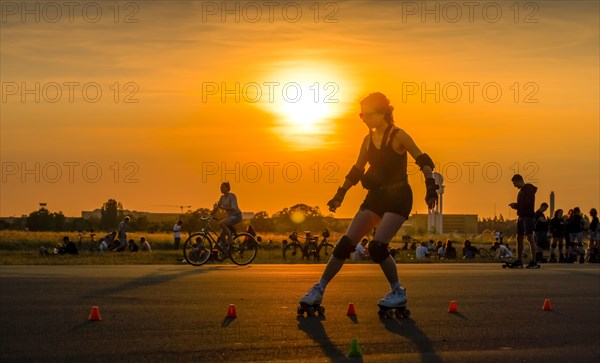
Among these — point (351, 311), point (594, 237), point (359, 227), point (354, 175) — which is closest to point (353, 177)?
point (354, 175)

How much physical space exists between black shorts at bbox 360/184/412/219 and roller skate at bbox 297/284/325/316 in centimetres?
101

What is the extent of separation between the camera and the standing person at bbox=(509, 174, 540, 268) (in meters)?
22.4

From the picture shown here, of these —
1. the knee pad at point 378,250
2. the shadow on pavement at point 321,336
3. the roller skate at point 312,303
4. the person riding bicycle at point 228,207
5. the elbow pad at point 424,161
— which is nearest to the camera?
the shadow on pavement at point 321,336

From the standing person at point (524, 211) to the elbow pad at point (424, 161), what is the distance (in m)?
11.5

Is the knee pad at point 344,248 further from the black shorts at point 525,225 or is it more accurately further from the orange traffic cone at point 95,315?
the black shorts at point 525,225

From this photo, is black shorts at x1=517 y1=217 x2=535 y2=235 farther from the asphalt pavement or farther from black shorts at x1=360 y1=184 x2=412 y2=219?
black shorts at x1=360 y1=184 x2=412 y2=219

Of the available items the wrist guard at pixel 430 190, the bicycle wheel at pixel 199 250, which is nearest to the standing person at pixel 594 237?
the bicycle wheel at pixel 199 250

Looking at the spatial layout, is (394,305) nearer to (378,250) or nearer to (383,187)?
(378,250)

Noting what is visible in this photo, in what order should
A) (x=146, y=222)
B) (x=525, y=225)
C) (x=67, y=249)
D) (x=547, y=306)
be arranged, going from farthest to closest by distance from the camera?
(x=146, y=222) < (x=67, y=249) < (x=525, y=225) < (x=547, y=306)

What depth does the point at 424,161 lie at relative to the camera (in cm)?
1130

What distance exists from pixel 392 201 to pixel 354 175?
0.75 meters

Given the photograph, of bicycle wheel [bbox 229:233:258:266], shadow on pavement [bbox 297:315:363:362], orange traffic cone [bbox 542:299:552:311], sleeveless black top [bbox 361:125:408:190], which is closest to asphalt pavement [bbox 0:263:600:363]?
shadow on pavement [bbox 297:315:363:362]

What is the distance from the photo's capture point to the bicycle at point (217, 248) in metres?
24.4

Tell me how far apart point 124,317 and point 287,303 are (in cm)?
237
